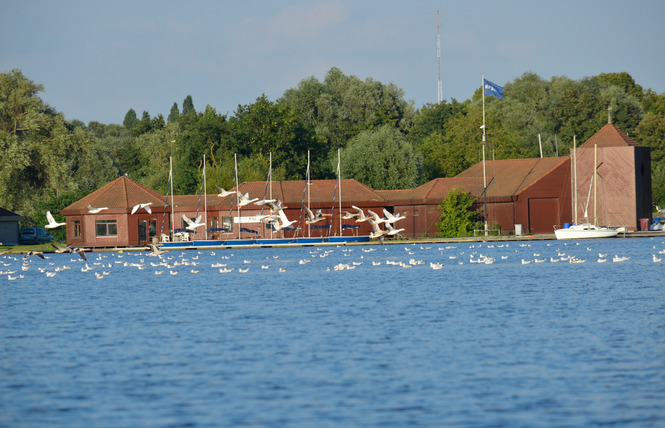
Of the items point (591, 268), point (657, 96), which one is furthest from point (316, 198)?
point (657, 96)

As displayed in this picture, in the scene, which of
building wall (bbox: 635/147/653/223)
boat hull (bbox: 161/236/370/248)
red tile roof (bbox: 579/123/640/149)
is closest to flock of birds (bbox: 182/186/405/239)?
boat hull (bbox: 161/236/370/248)

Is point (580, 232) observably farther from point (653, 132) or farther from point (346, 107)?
point (346, 107)

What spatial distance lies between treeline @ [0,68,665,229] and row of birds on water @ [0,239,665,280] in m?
20.1

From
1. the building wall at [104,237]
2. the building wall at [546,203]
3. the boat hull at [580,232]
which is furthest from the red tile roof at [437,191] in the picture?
the building wall at [104,237]

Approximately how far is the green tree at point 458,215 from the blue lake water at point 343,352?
37748 mm

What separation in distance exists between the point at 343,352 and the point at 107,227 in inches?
2543

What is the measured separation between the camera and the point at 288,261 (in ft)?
210

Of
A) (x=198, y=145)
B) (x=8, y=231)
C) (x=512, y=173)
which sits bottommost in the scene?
(x=8, y=231)

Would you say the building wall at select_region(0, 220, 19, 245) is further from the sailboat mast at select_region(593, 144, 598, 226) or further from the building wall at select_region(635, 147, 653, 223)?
the building wall at select_region(635, 147, 653, 223)

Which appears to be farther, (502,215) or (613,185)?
(502,215)

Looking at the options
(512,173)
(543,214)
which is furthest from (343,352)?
→ (512,173)

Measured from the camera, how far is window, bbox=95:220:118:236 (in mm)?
84312

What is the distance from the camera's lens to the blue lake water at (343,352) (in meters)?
17.4

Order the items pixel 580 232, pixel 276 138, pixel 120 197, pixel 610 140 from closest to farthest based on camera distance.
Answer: pixel 580 232
pixel 610 140
pixel 120 197
pixel 276 138
